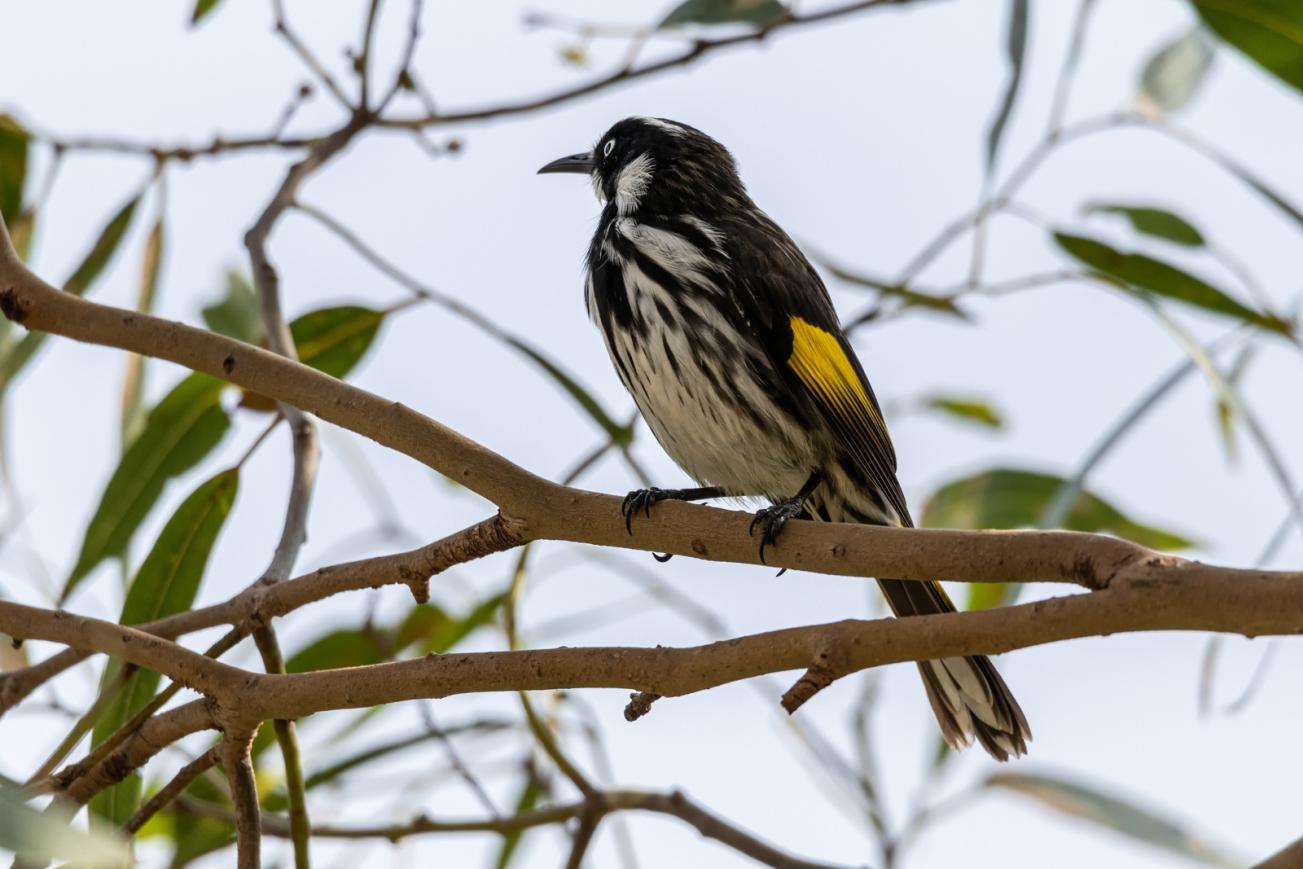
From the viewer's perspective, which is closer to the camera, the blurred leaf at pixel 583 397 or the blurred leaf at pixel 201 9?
the blurred leaf at pixel 583 397

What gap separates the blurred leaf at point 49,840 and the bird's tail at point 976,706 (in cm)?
214

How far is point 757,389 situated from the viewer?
3689 mm

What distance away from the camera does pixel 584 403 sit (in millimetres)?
3729

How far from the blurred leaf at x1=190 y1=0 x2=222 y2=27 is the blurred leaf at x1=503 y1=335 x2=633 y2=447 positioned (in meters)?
1.43

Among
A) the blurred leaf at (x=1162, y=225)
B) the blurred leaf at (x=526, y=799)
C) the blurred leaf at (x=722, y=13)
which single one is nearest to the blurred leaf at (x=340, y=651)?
the blurred leaf at (x=526, y=799)

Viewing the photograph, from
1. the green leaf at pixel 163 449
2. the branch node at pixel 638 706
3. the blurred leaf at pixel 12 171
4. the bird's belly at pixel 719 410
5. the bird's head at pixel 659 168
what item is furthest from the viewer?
the blurred leaf at pixel 12 171

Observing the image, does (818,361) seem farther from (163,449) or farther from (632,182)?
(163,449)

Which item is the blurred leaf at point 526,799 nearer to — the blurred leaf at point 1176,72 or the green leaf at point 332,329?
the green leaf at point 332,329

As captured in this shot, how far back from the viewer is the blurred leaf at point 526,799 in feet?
15.2

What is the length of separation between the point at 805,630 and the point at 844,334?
210 cm

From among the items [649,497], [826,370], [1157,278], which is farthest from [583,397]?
[1157,278]

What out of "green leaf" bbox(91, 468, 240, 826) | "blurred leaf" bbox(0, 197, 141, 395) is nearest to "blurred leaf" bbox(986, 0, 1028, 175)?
"green leaf" bbox(91, 468, 240, 826)

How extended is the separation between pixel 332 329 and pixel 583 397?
78cm

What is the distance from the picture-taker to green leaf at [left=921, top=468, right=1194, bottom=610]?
4.62 m
